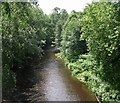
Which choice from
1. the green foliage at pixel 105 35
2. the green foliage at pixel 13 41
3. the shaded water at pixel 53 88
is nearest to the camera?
the green foliage at pixel 105 35

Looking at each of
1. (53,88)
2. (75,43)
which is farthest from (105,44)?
(75,43)

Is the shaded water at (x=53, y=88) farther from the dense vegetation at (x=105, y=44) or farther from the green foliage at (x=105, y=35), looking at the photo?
the green foliage at (x=105, y=35)

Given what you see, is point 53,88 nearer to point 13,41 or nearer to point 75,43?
point 13,41

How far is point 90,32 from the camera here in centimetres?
2211

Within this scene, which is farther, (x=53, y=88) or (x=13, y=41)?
(x=53, y=88)

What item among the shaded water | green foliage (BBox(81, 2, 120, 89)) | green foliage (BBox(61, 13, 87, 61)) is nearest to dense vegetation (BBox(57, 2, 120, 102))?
green foliage (BBox(81, 2, 120, 89))

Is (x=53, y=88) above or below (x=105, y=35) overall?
below

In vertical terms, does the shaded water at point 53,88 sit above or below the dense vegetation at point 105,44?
below

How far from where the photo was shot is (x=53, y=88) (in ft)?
96.4

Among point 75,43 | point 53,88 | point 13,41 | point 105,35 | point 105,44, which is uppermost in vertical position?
point 13,41

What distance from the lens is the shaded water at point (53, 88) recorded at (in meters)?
25.5

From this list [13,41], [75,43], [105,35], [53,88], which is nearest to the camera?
[105,35]

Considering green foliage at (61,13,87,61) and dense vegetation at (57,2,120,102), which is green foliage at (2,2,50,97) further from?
dense vegetation at (57,2,120,102)

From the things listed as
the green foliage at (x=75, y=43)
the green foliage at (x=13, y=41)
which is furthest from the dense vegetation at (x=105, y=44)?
the green foliage at (x=75, y=43)
